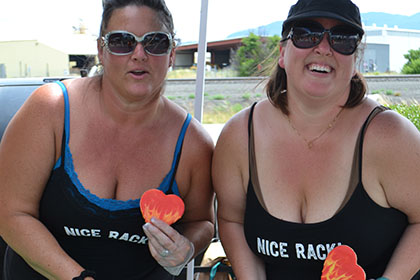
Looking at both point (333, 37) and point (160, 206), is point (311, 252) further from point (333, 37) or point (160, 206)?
point (333, 37)

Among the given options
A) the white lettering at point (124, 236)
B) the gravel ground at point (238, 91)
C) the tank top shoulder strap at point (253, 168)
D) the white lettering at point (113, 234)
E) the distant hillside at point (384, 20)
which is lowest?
the gravel ground at point (238, 91)

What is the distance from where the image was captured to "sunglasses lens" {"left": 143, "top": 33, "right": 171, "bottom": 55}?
1.87 metres

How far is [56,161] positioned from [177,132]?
549 millimetres

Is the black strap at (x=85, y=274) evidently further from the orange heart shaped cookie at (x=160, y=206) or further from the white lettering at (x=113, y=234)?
the orange heart shaped cookie at (x=160, y=206)

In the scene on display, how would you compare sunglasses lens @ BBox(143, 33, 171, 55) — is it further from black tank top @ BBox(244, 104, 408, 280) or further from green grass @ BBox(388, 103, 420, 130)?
green grass @ BBox(388, 103, 420, 130)

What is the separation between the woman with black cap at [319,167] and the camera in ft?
5.66

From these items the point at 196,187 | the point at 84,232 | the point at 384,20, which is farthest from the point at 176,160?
the point at 384,20

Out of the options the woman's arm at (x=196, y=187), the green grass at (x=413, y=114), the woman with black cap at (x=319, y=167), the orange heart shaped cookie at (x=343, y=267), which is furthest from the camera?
the green grass at (x=413, y=114)

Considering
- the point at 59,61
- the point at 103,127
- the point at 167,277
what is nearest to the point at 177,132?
the point at 103,127

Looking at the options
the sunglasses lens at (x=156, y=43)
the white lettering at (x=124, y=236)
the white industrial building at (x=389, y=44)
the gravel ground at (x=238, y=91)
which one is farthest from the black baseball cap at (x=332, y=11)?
the white industrial building at (x=389, y=44)

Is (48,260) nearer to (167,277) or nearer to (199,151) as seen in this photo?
(167,277)

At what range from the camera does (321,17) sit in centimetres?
169

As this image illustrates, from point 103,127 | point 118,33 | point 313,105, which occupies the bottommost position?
point 103,127

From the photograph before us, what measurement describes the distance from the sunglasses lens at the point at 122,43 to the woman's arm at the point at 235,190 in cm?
56
